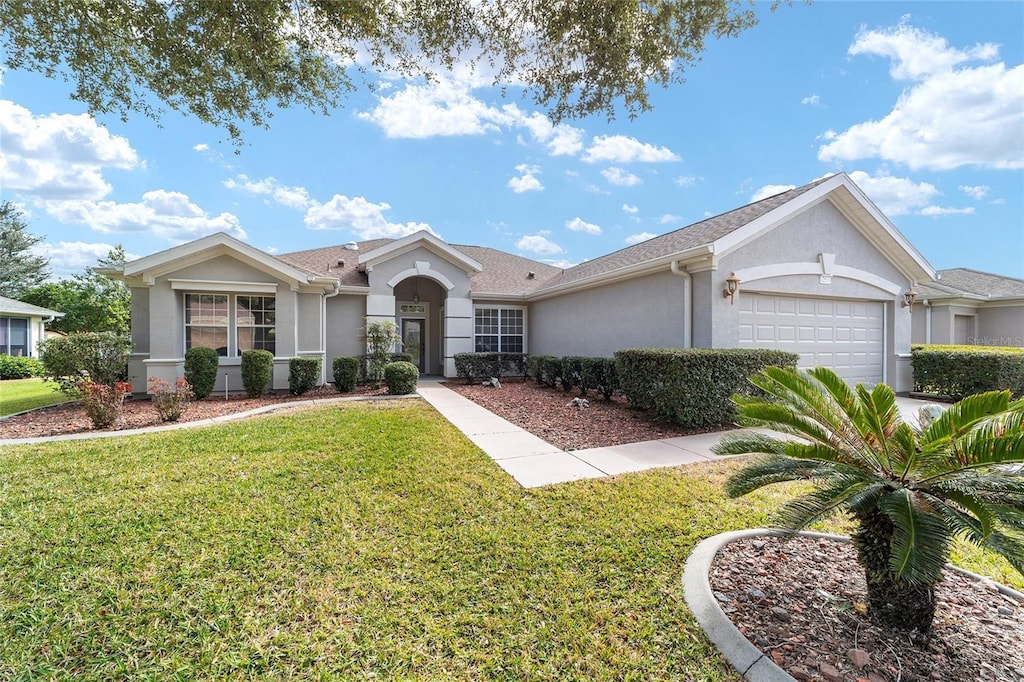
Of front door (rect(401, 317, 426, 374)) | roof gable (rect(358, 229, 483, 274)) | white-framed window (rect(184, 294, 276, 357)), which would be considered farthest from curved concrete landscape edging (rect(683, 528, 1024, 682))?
front door (rect(401, 317, 426, 374))

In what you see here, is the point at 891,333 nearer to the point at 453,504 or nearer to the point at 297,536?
the point at 453,504

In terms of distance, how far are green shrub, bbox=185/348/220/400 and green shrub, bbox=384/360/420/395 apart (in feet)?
14.1

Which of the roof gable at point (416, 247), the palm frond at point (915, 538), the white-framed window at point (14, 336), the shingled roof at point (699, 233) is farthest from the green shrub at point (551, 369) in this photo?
the white-framed window at point (14, 336)

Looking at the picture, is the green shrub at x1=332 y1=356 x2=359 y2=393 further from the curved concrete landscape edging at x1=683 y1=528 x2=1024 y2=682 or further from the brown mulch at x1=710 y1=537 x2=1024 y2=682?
the brown mulch at x1=710 y1=537 x2=1024 y2=682

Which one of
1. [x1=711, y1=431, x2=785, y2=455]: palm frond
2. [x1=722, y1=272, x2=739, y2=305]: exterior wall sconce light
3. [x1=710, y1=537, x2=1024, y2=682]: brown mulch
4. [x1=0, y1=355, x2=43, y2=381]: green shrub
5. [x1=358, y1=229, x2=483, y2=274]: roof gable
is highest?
[x1=358, y1=229, x2=483, y2=274]: roof gable

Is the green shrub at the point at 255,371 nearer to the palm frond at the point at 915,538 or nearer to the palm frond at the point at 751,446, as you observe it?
the palm frond at the point at 751,446

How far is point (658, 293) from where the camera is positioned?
33.9 ft

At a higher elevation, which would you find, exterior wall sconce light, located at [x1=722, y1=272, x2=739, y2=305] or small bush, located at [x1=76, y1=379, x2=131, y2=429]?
exterior wall sconce light, located at [x1=722, y1=272, x2=739, y2=305]

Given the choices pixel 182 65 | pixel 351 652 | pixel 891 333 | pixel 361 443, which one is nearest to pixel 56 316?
pixel 182 65

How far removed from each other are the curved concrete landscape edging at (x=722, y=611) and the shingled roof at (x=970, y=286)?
50.9 feet

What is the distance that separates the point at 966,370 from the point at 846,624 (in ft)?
41.4

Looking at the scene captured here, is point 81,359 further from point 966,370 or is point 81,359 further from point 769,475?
point 966,370

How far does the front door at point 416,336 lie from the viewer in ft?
55.0

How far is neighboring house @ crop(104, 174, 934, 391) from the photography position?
9492 mm
